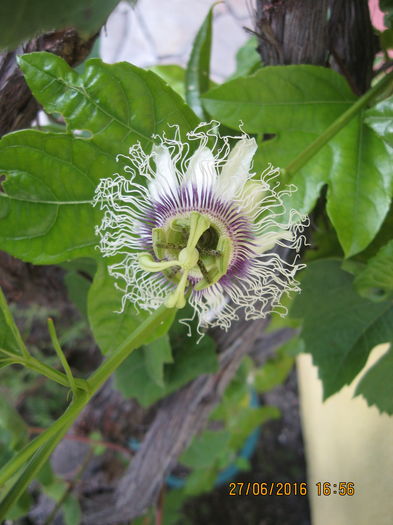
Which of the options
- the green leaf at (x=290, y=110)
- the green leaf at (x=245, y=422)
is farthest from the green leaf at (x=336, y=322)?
the green leaf at (x=245, y=422)

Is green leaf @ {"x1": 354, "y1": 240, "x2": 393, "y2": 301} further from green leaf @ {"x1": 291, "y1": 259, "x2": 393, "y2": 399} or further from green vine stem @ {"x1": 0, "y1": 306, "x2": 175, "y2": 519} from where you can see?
green vine stem @ {"x1": 0, "y1": 306, "x2": 175, "y2": 519}

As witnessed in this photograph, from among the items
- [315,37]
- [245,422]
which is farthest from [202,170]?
[245,422]

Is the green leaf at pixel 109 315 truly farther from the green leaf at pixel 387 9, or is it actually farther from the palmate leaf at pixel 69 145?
the green leaf at pixel 387 9

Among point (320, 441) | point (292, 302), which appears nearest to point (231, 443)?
point (320, 441)

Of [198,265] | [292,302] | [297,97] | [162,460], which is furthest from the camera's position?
[162,460]

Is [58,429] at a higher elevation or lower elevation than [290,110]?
lower

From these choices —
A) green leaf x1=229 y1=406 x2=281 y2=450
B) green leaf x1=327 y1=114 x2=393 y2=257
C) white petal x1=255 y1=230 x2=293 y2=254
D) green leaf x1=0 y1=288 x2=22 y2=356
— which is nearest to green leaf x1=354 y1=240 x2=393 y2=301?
green leaf x1=327 y1=114 x2=393 y2=257

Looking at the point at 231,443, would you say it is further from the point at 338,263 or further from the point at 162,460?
the point at 338,263

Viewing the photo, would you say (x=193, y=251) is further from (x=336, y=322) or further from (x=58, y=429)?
(x=336, y=322)
